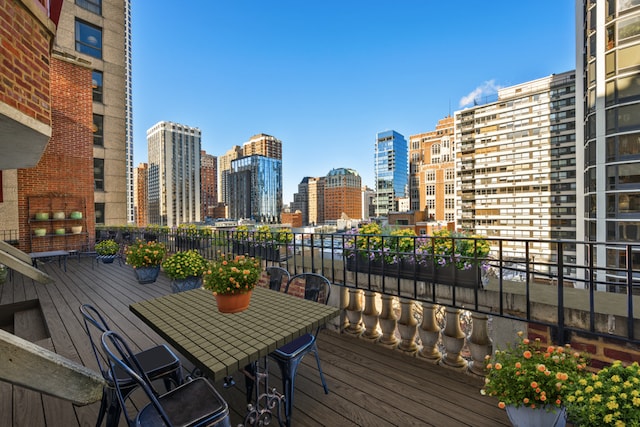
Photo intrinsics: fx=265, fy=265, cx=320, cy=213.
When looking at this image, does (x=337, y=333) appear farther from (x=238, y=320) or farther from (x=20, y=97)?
(x=20, y=97)

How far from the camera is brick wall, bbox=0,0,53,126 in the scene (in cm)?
199

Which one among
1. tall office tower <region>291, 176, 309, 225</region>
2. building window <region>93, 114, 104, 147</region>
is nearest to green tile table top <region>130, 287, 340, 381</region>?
building window <region>93, 114, 104, 147</region>

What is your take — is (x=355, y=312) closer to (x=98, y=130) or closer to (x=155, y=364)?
(x=155, y=364)

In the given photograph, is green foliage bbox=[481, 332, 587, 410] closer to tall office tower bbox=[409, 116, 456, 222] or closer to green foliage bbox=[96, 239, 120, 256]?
green foliage bbox=[96, 239, 120, 256]

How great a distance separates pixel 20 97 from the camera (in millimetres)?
2135

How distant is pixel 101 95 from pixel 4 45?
14936mm

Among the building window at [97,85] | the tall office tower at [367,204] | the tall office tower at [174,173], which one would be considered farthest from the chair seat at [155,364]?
the tall office tower at [367,204]

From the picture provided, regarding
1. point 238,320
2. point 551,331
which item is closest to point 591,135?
point 551,331

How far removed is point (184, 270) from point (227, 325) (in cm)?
262

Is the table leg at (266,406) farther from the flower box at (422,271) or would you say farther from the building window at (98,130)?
the building window at (98,130)

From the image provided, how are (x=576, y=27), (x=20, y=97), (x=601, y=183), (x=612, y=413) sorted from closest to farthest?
1. (x=612, y=413)
2. (x=20, y=97)
3. (x=601, y=183)
4. (x=576, y=27)

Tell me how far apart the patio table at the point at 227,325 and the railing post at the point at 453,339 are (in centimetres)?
136

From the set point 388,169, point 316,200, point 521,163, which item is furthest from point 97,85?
point 316,200

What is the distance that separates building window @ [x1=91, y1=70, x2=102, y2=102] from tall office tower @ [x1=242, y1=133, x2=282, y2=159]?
111 metres
